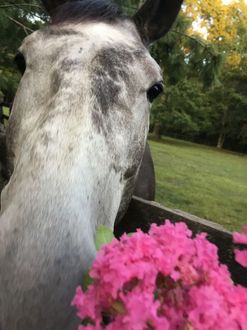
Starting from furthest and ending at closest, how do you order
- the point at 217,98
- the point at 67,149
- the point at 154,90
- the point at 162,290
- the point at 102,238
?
the point at 217,98, the point at 154,90, the point at 67,149, the point at 102,238, the point at 162,290

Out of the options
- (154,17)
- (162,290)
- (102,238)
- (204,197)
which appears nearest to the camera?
(162,290)

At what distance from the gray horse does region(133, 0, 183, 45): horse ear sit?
0.18 metres

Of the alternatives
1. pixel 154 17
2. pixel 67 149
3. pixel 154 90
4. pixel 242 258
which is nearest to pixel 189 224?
pixel 154 90

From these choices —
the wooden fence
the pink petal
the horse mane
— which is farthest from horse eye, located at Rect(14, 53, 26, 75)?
the pink petal

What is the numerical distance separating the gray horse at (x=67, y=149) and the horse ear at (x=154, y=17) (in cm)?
18

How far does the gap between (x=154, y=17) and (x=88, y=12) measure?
0.69m

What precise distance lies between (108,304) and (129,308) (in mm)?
86

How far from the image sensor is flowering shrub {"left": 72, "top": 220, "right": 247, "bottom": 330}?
2.39 feet

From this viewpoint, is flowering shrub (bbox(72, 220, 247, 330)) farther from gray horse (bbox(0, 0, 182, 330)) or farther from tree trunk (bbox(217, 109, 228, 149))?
tree trunk (bbox(217, 109, 228, 149))

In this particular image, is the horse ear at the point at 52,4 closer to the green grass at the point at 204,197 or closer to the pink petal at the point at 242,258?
the pink petal at the point at 242,258

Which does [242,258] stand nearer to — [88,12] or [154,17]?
[88,12]

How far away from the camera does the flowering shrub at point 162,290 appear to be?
73cm

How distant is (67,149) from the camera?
158 cm

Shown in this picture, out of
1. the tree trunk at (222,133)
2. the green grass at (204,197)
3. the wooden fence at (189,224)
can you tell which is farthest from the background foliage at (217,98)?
the wooden fence at (189,224)
